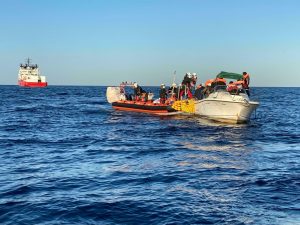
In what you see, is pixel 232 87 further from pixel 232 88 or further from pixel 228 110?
pixel 228 110

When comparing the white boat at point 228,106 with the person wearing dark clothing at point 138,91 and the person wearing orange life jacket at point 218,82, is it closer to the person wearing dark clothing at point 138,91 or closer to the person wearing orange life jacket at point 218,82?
the person wearing orange life jacket at point 218,82

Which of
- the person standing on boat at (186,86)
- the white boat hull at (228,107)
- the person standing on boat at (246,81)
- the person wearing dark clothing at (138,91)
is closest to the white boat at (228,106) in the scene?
the white boat hull at (228,107)

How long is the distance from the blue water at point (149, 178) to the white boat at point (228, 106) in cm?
363

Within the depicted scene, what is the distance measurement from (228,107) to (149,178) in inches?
→ 580

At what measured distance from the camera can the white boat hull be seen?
79.6ft

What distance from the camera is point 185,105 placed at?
29250mm

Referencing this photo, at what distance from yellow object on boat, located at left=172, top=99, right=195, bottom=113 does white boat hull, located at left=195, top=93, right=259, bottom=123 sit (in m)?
2.21

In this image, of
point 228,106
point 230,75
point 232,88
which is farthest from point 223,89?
point 230,75

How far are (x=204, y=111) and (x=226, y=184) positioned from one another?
16.7 m

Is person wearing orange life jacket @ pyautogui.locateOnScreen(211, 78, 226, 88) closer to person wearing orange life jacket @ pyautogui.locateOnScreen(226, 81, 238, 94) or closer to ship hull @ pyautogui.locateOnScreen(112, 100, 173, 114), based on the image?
person wearing orange life jacket @ pyautogui.locateOnScreen(226, 81, 238, 94)

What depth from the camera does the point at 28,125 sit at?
972 inches

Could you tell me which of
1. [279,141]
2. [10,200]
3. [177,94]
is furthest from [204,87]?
[10,200]

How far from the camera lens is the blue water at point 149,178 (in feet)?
26.1

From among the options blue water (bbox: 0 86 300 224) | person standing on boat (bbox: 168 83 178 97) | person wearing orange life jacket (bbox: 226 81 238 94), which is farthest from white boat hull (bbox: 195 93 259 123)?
person standing on boat (bbox: 168 83 178 97)
